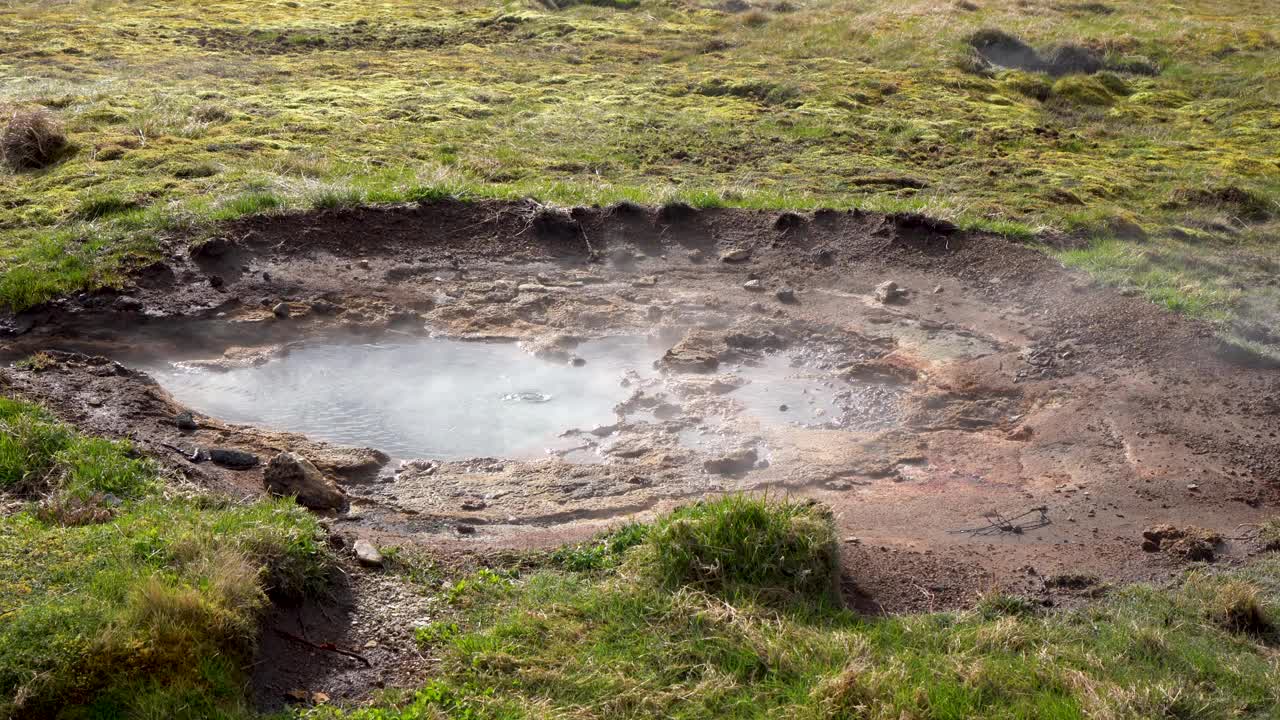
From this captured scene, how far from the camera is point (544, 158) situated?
15930mm

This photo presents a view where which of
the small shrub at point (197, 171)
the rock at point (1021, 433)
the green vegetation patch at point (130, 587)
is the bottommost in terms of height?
the rock at point (1021, 433)

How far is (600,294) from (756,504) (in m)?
5.73

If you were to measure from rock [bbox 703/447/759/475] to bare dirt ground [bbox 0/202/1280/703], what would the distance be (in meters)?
0.02

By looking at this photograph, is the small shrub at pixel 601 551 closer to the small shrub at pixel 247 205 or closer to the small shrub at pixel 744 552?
the small shrub at pixel 744 552

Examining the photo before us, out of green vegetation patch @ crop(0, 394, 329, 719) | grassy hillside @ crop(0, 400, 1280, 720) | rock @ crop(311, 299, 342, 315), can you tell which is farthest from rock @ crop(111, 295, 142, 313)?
grassy hillside @ crop(0, 400, 1280, 720)

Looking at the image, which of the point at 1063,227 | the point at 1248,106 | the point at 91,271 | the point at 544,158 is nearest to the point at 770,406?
the point at 1063,227

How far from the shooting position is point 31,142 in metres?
14.6

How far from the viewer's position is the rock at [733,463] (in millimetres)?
8211

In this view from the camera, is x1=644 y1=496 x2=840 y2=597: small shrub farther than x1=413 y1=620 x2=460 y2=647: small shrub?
Yes

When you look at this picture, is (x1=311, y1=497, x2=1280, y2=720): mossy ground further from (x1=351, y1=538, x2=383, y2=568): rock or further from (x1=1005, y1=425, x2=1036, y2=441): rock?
(x1=1005, y1=425, x2=1036, y2=441): rock

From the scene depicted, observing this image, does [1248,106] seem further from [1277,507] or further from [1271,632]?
[1271,632]

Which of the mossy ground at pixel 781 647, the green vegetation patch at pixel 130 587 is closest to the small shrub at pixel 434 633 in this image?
the mossy ground at pixel 781 647

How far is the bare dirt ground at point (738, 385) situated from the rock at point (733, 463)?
23 millimetres

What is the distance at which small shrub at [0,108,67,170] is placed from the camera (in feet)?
46.8
